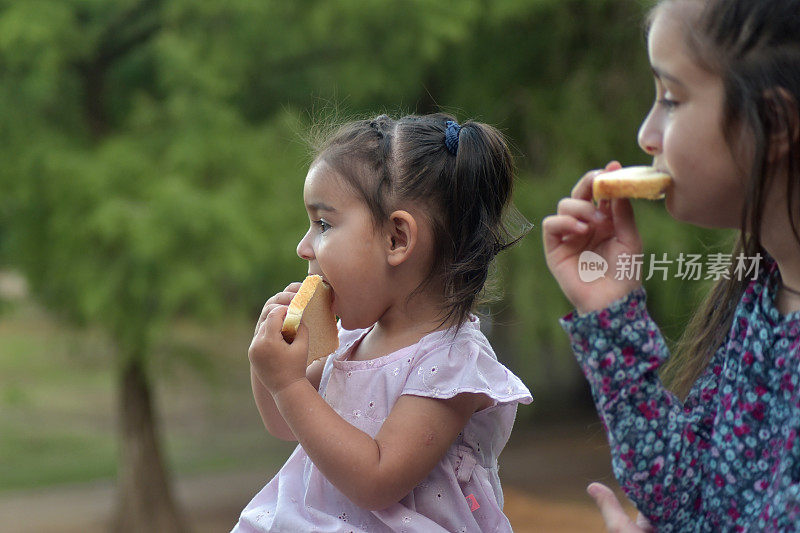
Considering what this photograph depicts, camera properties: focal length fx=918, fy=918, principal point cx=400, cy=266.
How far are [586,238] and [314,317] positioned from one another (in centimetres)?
49

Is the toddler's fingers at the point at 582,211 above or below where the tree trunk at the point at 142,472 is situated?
above

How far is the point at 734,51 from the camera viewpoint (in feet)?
3.76

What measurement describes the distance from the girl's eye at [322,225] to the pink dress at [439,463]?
0.79 ft

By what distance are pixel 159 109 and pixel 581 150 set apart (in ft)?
10.6

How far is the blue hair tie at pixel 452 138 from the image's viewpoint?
1605 mm

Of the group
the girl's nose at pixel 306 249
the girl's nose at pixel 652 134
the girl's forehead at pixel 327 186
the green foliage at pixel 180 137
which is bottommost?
the girl's nose at pixel 652 134

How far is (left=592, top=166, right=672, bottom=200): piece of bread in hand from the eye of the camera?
1.21m

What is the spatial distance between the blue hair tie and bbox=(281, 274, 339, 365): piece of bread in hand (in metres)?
0.32

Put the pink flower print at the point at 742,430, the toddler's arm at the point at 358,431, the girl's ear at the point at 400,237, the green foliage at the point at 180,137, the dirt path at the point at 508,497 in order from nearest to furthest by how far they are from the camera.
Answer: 1. the pink flower print at the point at 742,430
2. the toddler's arm at the point at 358,431
3. the girl's ear at the point at 400,237
4. the green foliage at the point at 180,137
5. the dirt path at the point at 508,497

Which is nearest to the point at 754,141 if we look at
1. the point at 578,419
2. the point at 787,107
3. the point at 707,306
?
the point at 787,107

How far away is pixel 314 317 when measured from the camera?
1.55 metres

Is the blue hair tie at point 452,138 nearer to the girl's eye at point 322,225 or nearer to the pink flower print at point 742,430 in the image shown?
the girl's eye at point 322,225

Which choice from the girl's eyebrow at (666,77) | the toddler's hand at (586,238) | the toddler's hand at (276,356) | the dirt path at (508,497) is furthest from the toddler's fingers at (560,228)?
the dirt path at (508,497)

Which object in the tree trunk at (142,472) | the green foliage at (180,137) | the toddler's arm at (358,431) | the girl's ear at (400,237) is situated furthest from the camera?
the tree trunk at (142,472)
